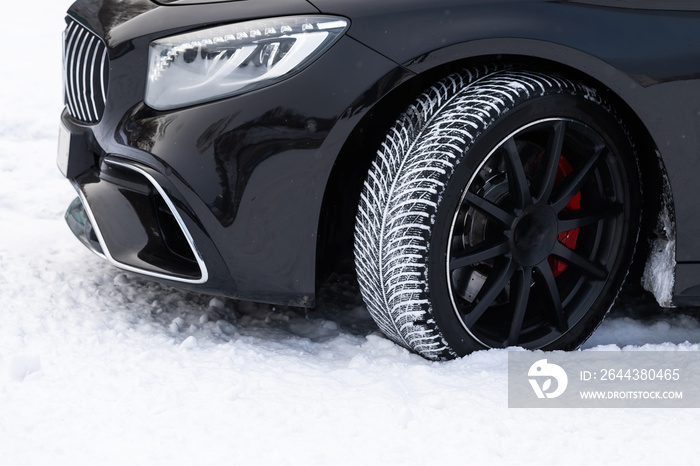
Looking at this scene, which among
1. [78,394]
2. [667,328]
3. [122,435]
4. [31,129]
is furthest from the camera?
[31,129]

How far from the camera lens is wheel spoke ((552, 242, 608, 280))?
2.38 m

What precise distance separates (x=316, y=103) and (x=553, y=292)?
0.97 metres

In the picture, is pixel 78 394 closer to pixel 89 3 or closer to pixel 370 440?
pixel 370 440

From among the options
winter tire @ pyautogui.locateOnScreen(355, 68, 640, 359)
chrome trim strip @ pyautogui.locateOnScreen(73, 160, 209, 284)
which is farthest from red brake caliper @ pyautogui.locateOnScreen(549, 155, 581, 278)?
chrome trim strip @ pyautogui.locateOnScreen(73, 160, 209, 284)

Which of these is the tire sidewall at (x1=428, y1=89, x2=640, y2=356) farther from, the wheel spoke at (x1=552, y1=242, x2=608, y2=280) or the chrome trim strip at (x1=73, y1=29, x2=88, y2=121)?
the chrome trim strip at (x1=73, y1=29, x2=88, y2=121)

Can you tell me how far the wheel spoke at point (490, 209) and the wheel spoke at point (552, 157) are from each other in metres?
0.11

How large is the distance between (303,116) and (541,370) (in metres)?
1.03

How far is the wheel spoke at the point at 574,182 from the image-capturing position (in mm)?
2326

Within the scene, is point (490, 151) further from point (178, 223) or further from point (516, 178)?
point (178, 223)

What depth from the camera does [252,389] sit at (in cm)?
209

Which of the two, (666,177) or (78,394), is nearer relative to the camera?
(78,394)

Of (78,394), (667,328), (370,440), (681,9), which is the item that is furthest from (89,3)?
(667,328)

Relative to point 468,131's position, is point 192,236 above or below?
below

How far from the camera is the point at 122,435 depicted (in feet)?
6.10
